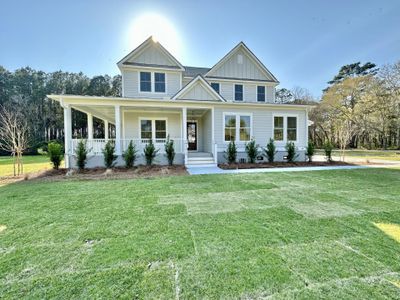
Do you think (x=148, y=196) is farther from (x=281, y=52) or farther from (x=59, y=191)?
(x=281, y=52)

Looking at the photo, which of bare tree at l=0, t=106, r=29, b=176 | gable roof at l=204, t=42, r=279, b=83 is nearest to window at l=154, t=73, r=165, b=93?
gable roof at l=204, t=42, r=279, b=83

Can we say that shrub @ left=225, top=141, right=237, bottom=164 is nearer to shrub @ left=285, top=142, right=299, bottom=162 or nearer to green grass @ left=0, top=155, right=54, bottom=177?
shrub @ left=285, top=142, right=299, bottom=162

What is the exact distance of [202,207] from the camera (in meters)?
4.39

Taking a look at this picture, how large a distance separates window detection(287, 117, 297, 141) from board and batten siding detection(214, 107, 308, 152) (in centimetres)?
19

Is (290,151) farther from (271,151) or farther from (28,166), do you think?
(28,166)

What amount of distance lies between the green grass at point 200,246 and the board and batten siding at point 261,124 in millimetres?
7197

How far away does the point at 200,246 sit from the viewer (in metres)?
2.75

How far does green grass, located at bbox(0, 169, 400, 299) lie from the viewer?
1.97 m

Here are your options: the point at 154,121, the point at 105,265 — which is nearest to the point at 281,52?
the point at 154,121

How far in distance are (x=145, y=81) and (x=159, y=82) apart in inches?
35.1

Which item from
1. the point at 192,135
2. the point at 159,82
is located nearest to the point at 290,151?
the point at 192,135

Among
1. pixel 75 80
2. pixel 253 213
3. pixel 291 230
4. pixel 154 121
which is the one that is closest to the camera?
pixel 291 230

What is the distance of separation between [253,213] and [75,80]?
4231 cm

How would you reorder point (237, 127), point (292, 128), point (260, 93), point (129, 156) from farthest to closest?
point (260, 93)
point (292, 128)
point (237, 127)
point (129, 156)
